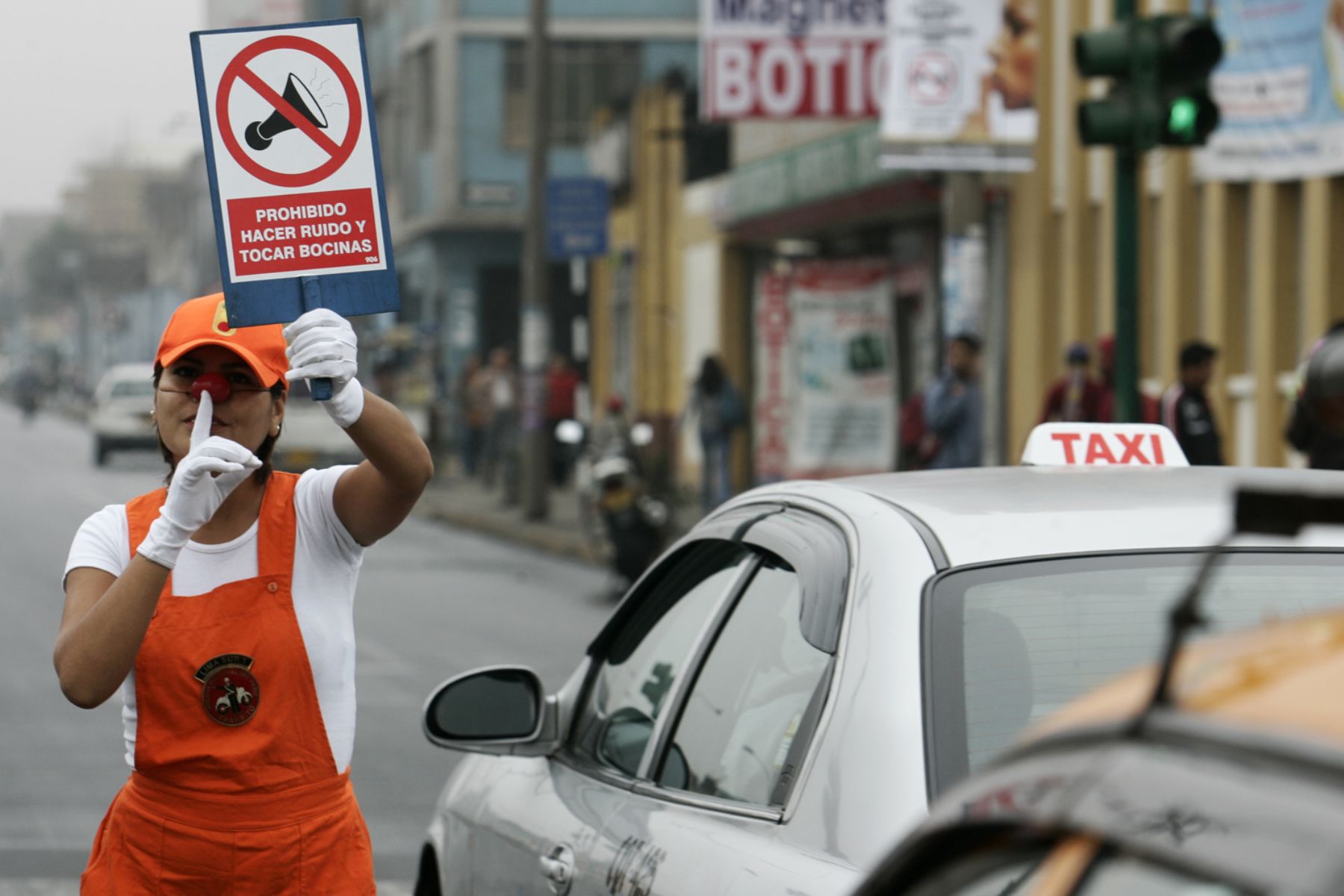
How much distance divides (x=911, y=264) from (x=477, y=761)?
19.6m

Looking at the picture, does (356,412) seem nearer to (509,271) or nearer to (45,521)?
(45,521)

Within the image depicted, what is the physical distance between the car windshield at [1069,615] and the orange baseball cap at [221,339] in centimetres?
125

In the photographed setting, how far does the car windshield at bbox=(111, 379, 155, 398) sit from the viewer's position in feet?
126

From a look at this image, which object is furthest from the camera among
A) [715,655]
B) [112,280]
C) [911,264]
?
[112,280]

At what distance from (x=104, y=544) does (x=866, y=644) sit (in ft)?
4.45

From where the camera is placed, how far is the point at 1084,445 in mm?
4027

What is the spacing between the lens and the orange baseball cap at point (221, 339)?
3.57 m

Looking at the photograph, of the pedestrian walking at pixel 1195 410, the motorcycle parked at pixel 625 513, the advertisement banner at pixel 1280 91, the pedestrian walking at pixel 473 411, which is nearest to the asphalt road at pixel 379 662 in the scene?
the motorcycle parked at pixel 625 513

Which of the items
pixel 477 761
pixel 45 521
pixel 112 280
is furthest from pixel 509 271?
pixel 112 280

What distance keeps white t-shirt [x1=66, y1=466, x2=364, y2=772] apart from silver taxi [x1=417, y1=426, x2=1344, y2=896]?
491 millimetres

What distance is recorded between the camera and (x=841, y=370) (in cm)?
2158

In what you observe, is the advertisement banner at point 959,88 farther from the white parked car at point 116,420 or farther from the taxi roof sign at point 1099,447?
the white parked car at point 116,420

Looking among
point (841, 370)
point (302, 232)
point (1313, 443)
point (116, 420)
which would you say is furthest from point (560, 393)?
point (302, 232)

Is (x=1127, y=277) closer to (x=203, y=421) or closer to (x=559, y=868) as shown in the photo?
(x=559, y=868)
